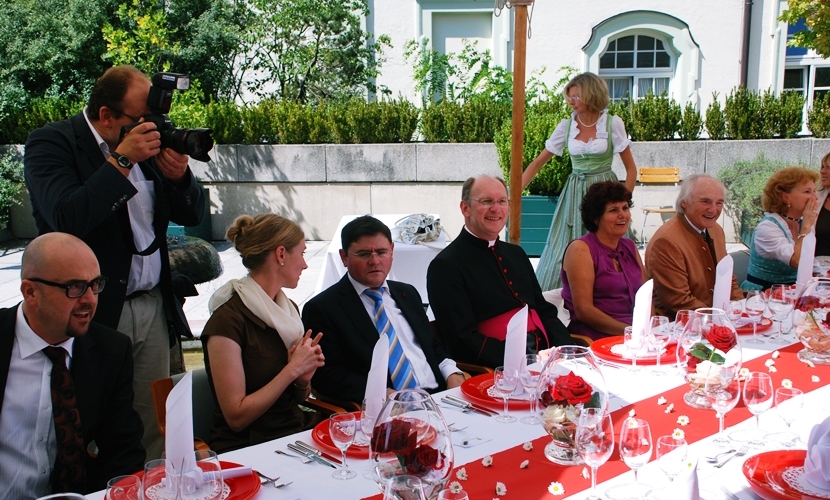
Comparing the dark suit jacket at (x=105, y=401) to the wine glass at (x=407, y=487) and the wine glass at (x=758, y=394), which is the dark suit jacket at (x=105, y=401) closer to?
the wine glass at (x=407, y=487)

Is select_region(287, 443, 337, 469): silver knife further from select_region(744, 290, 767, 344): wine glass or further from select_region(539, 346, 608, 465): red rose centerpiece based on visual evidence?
select_region(744, 290, 767, 344): wine glass

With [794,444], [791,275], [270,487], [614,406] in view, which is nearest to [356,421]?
[270,487]

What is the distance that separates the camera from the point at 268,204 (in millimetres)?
9656

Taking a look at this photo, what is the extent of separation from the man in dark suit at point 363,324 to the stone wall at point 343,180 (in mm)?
6305

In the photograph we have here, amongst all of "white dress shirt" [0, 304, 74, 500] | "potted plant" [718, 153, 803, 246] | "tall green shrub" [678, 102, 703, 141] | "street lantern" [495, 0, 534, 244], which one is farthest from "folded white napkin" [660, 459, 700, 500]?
"tall green shrub" [678, 102, 703, 141]

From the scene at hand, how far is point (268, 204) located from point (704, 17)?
307 inches

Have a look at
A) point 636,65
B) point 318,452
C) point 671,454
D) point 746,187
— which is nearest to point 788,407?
point 671,454

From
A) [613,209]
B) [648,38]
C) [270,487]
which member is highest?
[648,38]

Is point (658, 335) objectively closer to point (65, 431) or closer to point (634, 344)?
point (634, 344)

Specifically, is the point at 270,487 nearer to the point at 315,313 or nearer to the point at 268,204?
the point at 315,313

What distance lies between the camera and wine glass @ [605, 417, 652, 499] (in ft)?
5.37

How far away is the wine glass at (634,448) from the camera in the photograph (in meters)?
1.64

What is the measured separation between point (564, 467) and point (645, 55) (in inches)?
487

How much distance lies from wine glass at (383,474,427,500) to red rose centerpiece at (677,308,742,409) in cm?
105
